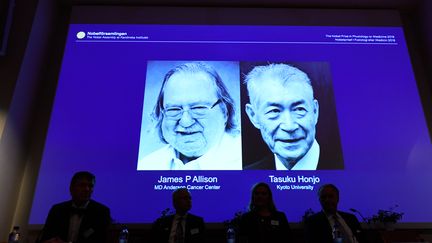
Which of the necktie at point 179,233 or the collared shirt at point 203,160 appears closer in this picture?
the necktie at point 179,233

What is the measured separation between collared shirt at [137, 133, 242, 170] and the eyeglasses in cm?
36

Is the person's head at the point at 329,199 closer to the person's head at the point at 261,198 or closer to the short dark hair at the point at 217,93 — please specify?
the person's head at the point at 261,198

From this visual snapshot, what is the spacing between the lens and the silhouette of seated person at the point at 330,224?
2.75m

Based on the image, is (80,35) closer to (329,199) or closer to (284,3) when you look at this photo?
(284,3)

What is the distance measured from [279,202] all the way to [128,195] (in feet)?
4.91

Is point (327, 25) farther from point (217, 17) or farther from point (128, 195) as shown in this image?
point (128, 195)

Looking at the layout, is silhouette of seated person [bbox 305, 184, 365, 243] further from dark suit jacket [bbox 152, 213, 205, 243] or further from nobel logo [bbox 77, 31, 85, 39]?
nobel logo [bbox 77, 31, 85, 39]

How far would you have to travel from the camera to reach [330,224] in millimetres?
2830

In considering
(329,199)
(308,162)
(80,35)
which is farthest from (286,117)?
(80,35)

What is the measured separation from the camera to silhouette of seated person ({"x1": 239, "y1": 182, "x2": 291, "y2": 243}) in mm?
2742

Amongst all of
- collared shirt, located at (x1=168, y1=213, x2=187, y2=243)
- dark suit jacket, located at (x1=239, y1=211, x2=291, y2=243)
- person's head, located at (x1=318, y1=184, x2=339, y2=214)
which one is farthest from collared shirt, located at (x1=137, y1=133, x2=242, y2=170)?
person's head, located at (x1=318, y1=184, x2=339, y2=214)

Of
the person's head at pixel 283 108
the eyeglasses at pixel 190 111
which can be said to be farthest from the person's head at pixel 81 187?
the person's head at pixel 283 108

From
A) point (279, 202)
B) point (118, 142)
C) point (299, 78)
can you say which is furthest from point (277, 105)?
point (118, 142)

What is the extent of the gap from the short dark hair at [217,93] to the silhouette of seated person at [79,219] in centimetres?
130
